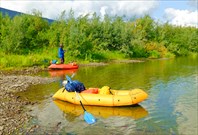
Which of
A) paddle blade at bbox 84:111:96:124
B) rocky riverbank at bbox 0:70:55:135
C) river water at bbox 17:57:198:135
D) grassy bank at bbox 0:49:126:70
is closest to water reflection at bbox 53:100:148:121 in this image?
river water at bbox 17:57:198:135

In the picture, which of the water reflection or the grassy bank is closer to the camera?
the water reflection

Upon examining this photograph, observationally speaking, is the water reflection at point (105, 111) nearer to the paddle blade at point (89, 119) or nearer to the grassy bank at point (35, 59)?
the paddle blade at point (89, 119)

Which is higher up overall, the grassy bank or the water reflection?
the grassy bank

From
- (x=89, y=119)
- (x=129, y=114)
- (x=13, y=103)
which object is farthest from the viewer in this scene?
(x=13, y=103)

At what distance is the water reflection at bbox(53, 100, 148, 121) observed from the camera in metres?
12.9

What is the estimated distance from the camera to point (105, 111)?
44.1 ft

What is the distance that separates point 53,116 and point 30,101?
109 inches

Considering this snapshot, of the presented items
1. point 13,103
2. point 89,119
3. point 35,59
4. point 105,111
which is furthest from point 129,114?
point 35,59

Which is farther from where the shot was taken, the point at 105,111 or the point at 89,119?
the point at 105,111

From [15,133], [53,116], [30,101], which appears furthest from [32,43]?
[15,133]

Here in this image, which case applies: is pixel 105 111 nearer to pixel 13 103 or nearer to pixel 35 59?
pixel 13 103

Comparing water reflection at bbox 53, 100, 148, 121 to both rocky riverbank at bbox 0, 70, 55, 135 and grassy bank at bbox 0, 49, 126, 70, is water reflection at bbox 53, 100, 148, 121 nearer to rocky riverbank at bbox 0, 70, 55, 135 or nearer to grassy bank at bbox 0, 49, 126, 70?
rocky riverbank at bbox 0, 70, 55, 135

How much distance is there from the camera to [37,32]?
34.8 meters

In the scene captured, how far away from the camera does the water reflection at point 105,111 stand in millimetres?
12930
